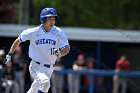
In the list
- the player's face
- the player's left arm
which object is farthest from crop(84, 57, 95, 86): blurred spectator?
the player's face

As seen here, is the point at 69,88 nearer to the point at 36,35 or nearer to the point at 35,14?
the point at 35,14

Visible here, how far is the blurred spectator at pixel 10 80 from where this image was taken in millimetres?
12055

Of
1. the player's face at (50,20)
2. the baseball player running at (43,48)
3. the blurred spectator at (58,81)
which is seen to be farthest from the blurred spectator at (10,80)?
the player's face at (50,20)

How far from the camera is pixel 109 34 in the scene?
1588 cm

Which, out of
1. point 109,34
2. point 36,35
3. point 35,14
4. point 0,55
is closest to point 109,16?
point 109,34

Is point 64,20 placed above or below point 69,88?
above

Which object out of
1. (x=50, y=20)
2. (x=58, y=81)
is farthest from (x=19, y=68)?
(x=50, y=20)

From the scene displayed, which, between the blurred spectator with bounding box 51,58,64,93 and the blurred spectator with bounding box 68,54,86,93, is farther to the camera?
the blurred spectator with bounding box 68,54,86,93

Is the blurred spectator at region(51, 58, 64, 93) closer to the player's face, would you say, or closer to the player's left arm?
the player's left arm

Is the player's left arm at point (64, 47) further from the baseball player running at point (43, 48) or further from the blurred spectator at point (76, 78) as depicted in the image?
the blurred spectator at point (76, 78)

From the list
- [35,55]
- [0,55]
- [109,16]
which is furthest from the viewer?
[109,16]

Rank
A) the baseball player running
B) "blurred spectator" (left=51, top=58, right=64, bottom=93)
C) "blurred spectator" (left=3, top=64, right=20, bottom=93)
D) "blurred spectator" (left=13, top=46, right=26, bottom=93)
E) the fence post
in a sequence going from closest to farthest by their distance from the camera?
the baseball player running → "blurred spectator" (left=3, top=64, right=20, bottom=93) → "blurred spectator" (left=13, top=46, right=26, bottom=93) → "blurred spectator" (left=51, top=58, right=64, bottom=93) → the fence post

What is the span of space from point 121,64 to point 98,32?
6.19 ft

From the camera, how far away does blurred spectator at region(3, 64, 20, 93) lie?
1205 centimetres
